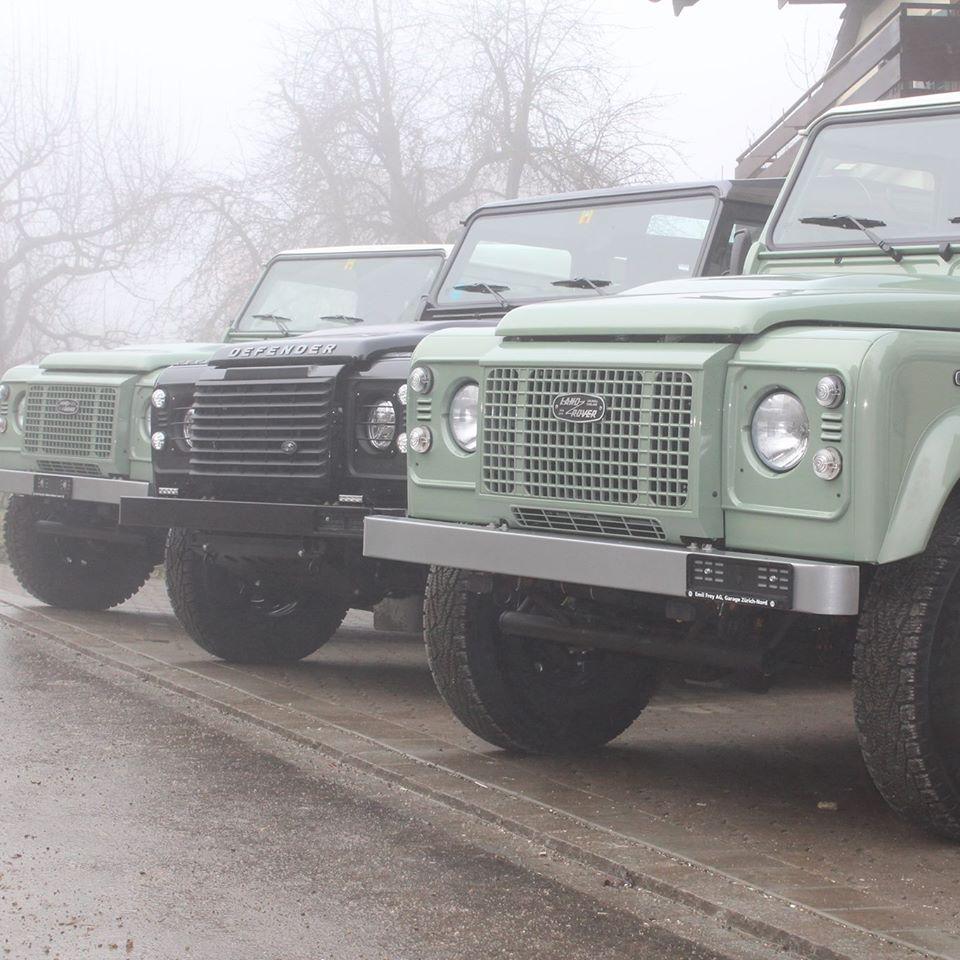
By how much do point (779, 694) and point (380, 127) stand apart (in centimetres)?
2011

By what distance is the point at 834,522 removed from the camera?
16.0ft

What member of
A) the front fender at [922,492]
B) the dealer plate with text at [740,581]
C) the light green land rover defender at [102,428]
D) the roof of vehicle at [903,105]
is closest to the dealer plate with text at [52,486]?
the light green land rover defender at [102,428]

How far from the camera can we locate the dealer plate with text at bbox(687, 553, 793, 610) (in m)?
4.84

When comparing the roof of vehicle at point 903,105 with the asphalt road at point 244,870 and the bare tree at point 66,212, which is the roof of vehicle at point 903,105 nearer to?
the asphalt road at point 244,870

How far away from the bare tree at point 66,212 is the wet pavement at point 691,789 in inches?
997

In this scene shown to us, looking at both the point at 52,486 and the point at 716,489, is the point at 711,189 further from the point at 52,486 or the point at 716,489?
the point at 52,486

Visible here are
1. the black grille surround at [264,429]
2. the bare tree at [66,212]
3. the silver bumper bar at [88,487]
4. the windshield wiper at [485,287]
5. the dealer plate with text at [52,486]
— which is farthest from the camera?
the bare tree at [66,212]

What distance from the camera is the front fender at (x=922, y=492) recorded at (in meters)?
4.79

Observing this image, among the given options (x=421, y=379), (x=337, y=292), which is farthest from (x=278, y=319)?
(x=421, y=379)

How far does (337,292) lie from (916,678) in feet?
19.7

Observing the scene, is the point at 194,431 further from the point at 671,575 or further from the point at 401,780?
the point at 671,575

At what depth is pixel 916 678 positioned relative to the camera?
4.89 meters

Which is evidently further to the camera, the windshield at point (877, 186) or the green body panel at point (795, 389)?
the windshield at point (877, 186)

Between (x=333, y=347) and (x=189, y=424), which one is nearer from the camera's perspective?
(x=333, y=347)
